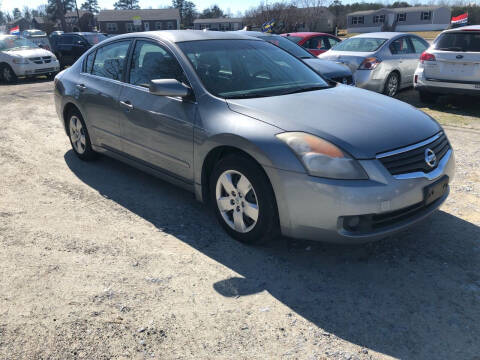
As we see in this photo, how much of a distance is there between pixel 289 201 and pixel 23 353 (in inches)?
75.1

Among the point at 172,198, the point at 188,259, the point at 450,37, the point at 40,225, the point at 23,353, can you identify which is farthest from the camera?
the point at 450,37

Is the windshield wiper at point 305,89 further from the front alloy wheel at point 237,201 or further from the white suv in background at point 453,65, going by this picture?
the white suv in background at point 453,65

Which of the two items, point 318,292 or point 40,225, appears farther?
point 40,225

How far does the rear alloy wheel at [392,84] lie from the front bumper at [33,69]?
12.3m

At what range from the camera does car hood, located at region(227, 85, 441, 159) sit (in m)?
3.09

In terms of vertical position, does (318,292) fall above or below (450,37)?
below

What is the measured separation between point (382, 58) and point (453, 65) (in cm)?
162

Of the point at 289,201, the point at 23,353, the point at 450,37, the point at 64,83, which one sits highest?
the point at 450,37

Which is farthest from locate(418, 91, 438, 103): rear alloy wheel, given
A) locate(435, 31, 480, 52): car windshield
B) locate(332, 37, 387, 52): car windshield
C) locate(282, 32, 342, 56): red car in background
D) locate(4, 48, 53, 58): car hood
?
locate(4, 48, 53, 58): car hood

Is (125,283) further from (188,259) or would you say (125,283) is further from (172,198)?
(172,198)

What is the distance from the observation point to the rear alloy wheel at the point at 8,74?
1541 centimetres

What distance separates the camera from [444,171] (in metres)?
3.39

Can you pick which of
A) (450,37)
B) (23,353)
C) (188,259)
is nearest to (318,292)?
(188,259)

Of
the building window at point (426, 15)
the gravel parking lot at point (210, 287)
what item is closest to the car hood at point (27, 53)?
the gravel parking lot at point (210, 287)
